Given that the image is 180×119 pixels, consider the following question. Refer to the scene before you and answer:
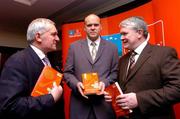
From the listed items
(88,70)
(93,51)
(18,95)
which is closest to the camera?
(18,95)

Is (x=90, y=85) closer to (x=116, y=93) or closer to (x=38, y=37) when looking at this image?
(x=116, y=93)

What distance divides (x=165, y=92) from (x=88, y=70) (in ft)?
2.60

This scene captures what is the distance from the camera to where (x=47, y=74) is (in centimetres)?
146

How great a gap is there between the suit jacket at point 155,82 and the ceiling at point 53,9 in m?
2.64

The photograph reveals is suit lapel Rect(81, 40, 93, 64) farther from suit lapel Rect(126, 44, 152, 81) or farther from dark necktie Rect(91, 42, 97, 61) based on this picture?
suit lapel Rect(126, 44, 152, 81)

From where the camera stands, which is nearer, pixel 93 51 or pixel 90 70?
pixel 90 70

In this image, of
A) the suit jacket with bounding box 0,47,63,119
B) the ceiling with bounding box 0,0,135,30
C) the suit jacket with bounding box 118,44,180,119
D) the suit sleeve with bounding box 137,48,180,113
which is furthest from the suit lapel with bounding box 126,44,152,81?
the ceiling with bounding box 0,0,135,30

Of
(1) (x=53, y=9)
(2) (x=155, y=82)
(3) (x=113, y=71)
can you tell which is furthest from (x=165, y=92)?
(1) (x=53, y=9)

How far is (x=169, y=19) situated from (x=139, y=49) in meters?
0.64

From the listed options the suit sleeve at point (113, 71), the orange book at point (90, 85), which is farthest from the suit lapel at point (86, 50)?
the orange book at point (90, 85)

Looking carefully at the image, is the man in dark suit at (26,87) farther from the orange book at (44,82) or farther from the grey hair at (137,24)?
the grey hair at (137,24)

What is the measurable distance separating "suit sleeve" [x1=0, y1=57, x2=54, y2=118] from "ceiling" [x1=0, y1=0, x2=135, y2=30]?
3.04 m

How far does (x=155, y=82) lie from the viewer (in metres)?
1.57

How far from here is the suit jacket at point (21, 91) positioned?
1.31m
